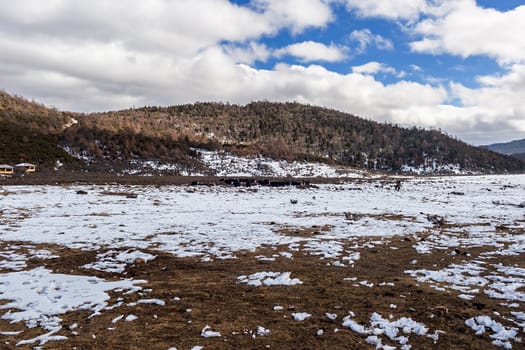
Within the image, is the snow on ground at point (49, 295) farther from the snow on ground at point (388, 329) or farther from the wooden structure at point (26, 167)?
the wooden structure at point (26, 167)

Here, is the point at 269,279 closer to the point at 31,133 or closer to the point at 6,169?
the point at 6,169

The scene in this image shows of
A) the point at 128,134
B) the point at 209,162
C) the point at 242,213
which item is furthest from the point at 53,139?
the point at 242,213

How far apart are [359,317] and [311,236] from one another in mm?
8184

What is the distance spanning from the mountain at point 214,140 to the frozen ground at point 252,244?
147ft

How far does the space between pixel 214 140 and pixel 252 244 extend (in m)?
95.0

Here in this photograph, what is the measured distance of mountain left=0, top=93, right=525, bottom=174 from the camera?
6662cm

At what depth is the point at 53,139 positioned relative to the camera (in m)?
66.1

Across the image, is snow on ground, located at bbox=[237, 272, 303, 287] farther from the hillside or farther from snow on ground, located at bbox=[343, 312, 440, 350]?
the hillside

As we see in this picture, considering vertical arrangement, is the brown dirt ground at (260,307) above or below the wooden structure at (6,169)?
below

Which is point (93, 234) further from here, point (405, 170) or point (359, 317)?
point (405, 170)

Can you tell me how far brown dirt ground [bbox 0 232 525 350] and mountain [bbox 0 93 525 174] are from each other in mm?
56200

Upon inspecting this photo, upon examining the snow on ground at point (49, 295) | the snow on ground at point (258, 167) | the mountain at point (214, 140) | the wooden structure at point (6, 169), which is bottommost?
Answer: the snow on ground at point (49, 295)

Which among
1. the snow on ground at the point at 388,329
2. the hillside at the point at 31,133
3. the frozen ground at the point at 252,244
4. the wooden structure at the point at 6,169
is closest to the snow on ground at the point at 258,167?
the hillside at the point at 31,133

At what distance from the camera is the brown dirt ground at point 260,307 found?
571 centimetres
